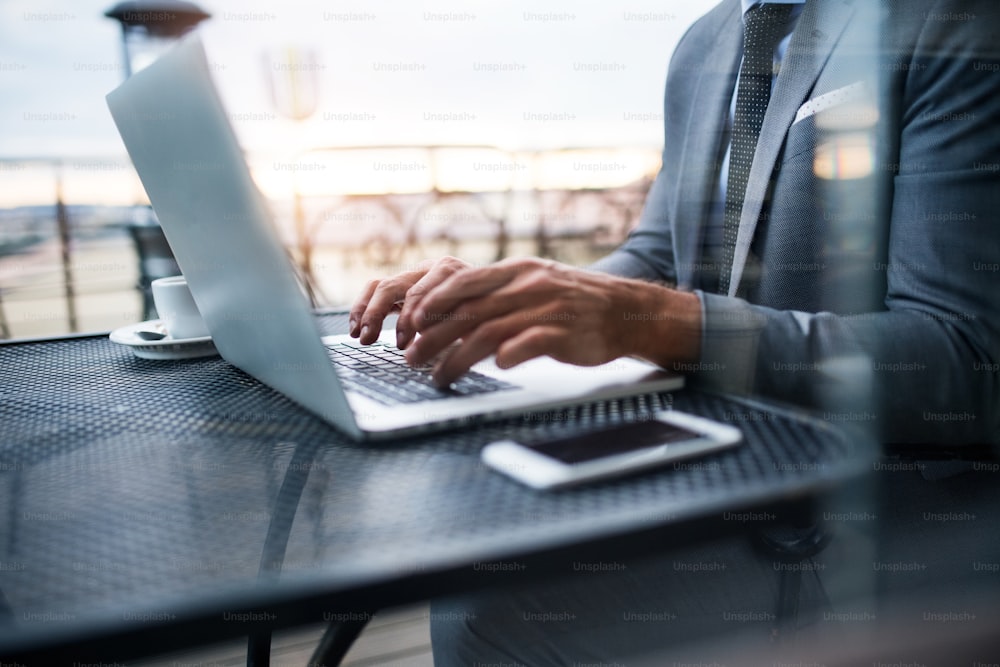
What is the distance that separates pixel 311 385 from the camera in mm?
488

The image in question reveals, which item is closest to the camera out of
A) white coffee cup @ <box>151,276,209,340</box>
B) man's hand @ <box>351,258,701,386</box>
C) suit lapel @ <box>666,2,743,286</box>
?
man's hand @ <box>351,258,701,386</box>

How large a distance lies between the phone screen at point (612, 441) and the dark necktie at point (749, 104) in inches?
22.0

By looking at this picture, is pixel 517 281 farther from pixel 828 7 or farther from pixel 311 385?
pixel 828 7

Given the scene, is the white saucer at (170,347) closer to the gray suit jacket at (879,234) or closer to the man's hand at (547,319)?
the man's hand at (547,319)

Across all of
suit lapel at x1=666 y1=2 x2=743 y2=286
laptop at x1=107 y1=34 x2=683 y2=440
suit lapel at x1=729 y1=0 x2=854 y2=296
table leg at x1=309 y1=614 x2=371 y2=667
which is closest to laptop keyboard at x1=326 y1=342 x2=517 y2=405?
laptop at x1=107 y1=34 x2=683 y2=440

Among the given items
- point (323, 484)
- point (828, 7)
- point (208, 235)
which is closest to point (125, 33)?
point (208, 235)

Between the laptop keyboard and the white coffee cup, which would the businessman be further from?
the white coffee cup

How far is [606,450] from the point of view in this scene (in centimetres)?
41

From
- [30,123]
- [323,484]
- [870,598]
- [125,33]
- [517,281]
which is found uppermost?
[125,33]

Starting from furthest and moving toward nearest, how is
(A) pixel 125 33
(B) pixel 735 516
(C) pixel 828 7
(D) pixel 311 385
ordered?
(A) pixel 125 33
(C) pixel 828 7
(D) pixel 311 385
(B) pixel 735 516

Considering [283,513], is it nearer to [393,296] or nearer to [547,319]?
[547,319]

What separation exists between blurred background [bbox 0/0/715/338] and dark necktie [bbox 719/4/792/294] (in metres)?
0.34

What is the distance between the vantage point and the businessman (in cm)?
56

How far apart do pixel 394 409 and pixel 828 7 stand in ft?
2.53
